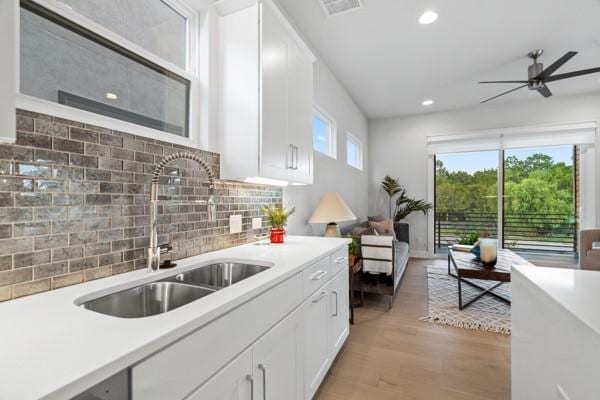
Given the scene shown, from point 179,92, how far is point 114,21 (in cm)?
42

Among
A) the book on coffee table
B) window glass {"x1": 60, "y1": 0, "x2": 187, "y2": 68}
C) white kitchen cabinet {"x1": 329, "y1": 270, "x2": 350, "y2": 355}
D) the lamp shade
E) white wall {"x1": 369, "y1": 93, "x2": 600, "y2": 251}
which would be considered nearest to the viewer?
window glass {"x1": 60, "y1": 0, "x2": 187, "y2": 68}

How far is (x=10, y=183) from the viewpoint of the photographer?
34.7 inches

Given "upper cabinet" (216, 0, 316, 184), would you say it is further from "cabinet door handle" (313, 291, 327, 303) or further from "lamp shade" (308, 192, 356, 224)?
"lamp shade" (308, 192, 356, 224)

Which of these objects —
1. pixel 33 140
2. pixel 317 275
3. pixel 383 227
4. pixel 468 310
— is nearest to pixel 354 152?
pixel 383 227

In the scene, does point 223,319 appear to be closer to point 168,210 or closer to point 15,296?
point 15,296

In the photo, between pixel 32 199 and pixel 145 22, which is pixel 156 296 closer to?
pixel 32 199

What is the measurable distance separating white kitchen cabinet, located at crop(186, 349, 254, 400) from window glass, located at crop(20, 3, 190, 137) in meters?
1.15

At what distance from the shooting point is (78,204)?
41.6 inches

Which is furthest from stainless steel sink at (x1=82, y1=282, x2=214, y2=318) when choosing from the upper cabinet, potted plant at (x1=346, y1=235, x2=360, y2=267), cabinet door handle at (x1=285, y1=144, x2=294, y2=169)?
potted plant at (x1=346, y1=235, x2=360, y2=267)

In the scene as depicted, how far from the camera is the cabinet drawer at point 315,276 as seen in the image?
1.44 meters

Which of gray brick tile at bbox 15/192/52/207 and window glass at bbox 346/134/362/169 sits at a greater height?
window glass at bbox 346/134/362/169

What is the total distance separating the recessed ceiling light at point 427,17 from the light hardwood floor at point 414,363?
295 cm

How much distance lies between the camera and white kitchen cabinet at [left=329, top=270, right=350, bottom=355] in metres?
1.85

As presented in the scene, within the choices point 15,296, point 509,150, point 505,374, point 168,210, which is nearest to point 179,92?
point 168,210
